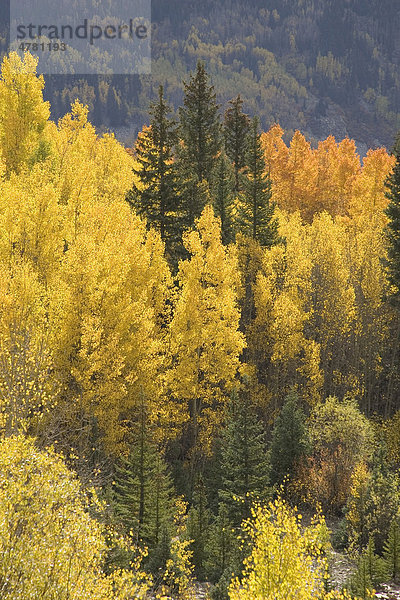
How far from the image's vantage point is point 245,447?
21969 millimetres

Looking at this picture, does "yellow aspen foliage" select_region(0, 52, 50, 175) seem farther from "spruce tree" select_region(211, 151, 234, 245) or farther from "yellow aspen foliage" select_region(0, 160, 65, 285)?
"yellow aspen foliage" select_region(0, 160, 65, 285)

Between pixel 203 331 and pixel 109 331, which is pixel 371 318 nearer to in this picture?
pixel 203 331

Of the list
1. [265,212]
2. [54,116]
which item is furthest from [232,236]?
[54,116]

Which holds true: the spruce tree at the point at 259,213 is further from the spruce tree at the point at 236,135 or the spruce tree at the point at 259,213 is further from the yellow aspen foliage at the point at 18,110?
the yellow aspen foliage at the point at 18,110

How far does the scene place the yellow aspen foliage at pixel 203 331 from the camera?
1017 inches

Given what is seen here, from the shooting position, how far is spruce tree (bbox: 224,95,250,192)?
44969mm

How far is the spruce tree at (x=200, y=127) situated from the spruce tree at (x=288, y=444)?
20365mm

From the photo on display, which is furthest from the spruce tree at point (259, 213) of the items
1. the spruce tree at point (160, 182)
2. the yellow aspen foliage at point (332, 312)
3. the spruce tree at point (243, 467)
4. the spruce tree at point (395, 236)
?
the spruce tree at point (243, 467)

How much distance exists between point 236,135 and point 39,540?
131 feet

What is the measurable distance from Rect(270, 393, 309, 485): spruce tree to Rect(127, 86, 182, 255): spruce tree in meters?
11.8

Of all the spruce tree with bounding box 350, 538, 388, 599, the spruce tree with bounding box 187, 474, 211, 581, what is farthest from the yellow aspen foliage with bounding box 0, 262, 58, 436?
the spruce tree with bounding box 350, 538, 388, 599

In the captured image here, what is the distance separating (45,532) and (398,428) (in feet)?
81.1

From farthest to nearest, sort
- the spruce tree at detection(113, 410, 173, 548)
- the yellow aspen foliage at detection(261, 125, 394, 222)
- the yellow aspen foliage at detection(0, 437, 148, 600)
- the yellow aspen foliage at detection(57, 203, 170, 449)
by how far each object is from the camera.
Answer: the yellow aspen foliage at detection(261, 125, 394, 222), the yellow aspen foliage at detection(57, 203, 170, 449), the spruce tree at detection(113, 410, 173, 548), the yellow aspen foliage at detection(0, 437, 148, 600)

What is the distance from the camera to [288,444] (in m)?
26.6
